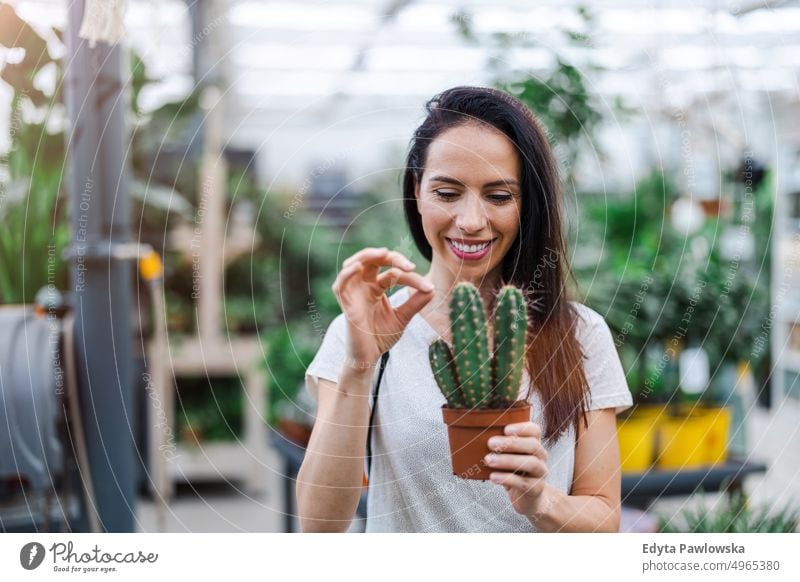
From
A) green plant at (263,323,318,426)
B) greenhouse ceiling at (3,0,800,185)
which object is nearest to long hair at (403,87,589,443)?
greenhouse ceiling at (3,0,800,185)

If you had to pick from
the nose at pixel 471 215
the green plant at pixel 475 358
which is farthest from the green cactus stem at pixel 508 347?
the nose at pixel 471 215

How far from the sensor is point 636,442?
2.04 meters

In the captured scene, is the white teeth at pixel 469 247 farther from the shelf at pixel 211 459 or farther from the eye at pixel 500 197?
the shelf at pixel 211 459

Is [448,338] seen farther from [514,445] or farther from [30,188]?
[30,188]

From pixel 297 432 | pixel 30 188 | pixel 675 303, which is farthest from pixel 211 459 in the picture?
pixel 675 303

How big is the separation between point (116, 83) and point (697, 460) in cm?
163

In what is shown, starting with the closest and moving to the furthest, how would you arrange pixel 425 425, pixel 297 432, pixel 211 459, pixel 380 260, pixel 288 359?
pixel 380 260
pixel 425 425
pixel 297 432
pixel 288 359
pixel 211 459

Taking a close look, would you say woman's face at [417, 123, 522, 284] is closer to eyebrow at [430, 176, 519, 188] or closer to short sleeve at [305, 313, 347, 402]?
eyebrow at [430, 176, 519, 188]

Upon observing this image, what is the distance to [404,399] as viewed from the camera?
4.38ft

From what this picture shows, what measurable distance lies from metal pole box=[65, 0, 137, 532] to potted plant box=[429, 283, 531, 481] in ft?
2.63

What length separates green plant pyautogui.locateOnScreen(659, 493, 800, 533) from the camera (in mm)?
1572

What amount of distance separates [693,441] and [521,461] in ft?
3.44

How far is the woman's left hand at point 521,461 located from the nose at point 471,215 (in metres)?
0.31

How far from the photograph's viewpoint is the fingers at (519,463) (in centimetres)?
127
